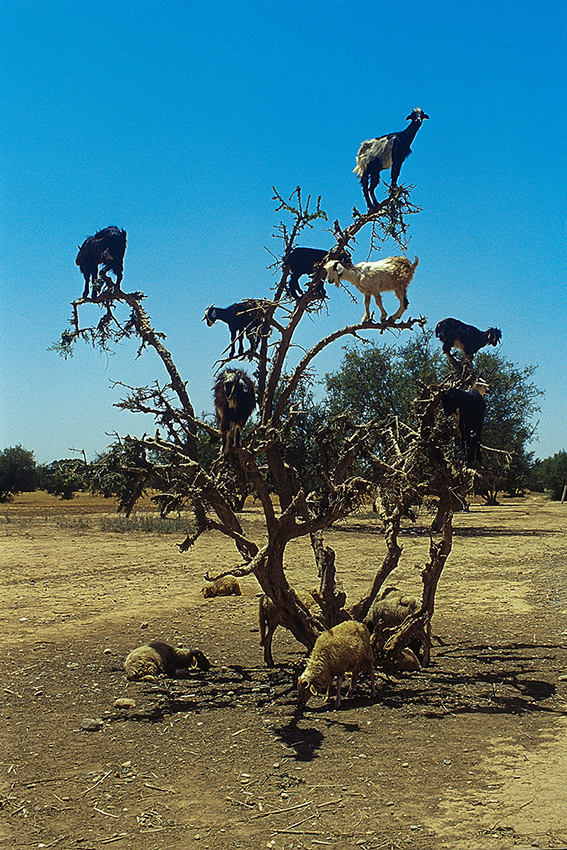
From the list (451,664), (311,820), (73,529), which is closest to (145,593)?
(451,664)

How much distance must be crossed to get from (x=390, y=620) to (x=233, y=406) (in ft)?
13.4

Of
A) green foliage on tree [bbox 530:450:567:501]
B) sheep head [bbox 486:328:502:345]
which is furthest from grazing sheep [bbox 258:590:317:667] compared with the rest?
green foliage on tree [bbox 530:450:567:501]

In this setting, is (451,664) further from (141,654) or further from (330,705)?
(141,654)

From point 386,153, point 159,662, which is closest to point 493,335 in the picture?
point 386,153

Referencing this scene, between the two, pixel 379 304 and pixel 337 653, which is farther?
pixel 379 304

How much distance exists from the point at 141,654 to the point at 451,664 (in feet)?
12.8

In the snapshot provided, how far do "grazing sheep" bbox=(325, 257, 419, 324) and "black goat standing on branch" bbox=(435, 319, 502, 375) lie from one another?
96 cm

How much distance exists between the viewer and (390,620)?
8898 mm

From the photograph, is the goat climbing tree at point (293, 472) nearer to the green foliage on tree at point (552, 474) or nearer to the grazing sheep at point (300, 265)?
the grazing sheep at point (300, 265)

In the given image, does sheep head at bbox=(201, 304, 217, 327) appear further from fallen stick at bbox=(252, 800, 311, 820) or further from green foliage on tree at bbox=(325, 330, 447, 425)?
green foliage on tree at bbox=(325, 330, 447, 425)

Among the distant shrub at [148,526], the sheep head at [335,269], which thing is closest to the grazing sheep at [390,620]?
the sheep head at [335,269]

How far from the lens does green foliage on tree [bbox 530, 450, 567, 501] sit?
5359cm

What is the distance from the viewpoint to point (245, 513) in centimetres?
3269

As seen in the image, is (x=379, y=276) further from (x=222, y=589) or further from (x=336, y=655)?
(x=222, y=589)
